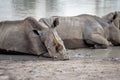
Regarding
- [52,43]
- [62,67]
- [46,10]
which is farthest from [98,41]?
[46,10]

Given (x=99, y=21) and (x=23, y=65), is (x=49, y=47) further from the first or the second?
(x=99, y=21)

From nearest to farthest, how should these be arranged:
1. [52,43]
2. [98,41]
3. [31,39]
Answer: [52,43] → [31,39] → [98,41]

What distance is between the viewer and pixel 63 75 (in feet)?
21.8

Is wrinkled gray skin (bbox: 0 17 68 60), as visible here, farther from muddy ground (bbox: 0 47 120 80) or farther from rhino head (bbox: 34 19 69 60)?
muddy ground (bbox: 0 47 120 80)

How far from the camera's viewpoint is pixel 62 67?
7.30 meters

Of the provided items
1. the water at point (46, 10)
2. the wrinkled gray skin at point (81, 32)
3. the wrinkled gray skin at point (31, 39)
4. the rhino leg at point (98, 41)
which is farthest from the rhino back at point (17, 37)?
the water at point (46, 10)

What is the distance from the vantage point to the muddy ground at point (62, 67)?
6.56 metres

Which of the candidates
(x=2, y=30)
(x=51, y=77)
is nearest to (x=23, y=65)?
(x=51, y=77)

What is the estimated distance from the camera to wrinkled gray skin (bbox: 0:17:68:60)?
28.5ft

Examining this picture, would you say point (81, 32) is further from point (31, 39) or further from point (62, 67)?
point (62, 67)

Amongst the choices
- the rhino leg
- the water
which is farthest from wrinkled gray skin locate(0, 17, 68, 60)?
the water

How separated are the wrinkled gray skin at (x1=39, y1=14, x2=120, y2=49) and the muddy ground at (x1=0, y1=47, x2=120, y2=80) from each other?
0.92 meters

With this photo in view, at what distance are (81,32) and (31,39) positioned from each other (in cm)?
182

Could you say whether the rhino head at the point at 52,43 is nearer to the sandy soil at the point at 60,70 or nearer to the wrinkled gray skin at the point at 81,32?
the sandy soil at the point at 60,70
